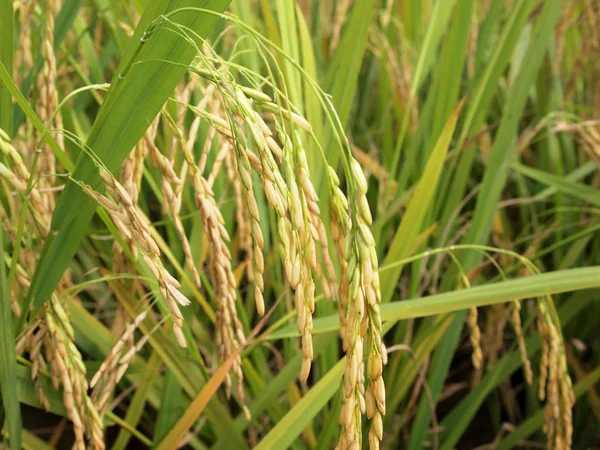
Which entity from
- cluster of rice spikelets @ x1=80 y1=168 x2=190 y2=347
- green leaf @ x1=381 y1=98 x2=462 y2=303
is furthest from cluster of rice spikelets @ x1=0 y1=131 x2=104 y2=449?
green leaf @ x1=381 y1=98 x2=462 y2=303

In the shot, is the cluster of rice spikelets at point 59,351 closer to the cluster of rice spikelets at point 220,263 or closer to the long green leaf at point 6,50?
the long green leaf at point 6,50

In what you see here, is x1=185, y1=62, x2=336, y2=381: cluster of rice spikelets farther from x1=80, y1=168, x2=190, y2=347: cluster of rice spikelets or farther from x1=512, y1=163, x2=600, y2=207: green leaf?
x1=512, y1=163, x2=600, y2=207: green leaf

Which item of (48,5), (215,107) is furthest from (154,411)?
(48,5)

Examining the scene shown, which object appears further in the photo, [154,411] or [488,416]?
[488,416]

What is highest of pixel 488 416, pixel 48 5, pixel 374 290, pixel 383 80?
pixel 48 5

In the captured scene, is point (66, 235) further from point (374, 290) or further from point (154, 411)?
point (154, 411)

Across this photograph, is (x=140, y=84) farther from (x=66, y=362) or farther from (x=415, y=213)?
(x=415, y=213)

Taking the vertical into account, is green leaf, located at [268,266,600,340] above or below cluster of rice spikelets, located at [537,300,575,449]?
above

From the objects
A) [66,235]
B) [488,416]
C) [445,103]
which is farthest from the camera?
[488,416]

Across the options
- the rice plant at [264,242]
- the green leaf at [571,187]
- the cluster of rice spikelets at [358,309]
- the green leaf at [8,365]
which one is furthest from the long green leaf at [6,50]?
the green leaf at [571,187]
